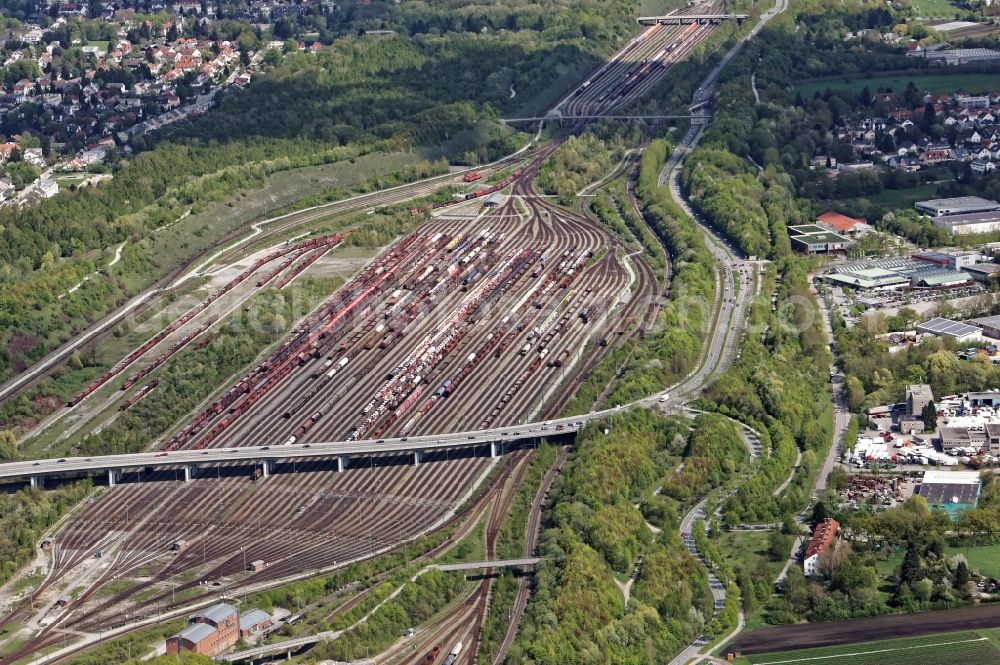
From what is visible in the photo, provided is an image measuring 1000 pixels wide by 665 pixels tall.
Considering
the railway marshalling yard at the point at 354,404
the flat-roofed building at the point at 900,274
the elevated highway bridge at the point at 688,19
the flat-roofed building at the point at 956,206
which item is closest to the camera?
the railway marshalling yard at the point at 354,404

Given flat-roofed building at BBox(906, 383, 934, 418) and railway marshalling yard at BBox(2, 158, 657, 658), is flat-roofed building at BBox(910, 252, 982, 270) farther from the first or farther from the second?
flat-roofed building at BBox(906, 383, 934, 418)

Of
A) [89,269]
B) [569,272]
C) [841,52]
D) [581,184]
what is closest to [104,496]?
[89,269]

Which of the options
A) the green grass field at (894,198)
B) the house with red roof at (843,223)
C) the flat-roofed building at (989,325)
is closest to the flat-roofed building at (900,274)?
the flat-roofed building at (989,325)

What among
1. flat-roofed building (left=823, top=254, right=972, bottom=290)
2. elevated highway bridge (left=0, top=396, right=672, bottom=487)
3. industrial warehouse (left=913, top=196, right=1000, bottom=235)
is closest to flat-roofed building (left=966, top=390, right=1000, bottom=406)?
elevated highway bridge (left=0, top=396, right=672, bottom=487)

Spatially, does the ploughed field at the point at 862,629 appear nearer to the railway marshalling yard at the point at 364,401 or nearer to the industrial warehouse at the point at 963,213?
the railway marshalling yard at the point at 364,401

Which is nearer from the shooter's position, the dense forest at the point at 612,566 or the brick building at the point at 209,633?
the dense forest at the point at 612,566

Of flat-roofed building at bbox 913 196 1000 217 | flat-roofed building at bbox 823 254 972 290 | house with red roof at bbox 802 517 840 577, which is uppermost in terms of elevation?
house with red roof at bbox 802 517 840 577

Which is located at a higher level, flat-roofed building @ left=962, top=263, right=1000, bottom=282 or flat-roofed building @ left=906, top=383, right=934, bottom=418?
flat-roofed building @ left=906, top=383, right=934, bottom=418

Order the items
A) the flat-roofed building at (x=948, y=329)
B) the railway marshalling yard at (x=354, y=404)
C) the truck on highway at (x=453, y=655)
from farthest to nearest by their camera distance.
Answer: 1. the flat-roofed building at (x=948, y=329)
2. the railway marshalling yard at (x=354, y=404)
3. the truck on highway at (x=453, y=655)
